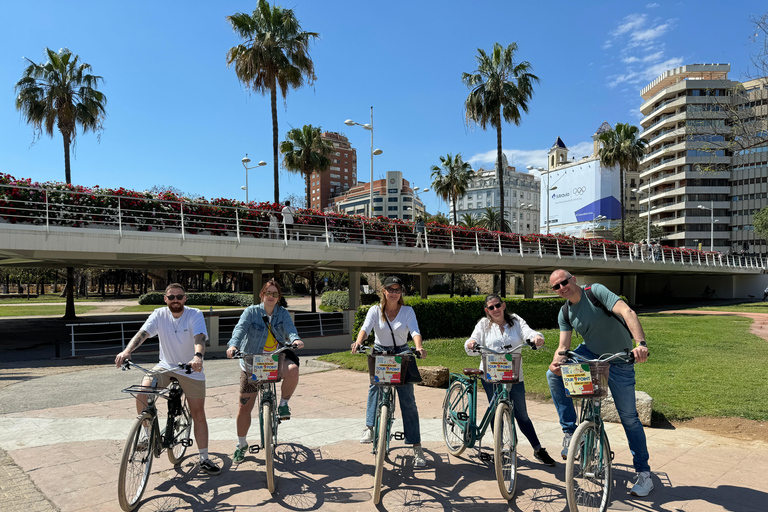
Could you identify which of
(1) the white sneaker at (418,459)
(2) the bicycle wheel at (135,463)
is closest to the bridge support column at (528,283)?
(1) the white sneaker at (418,459)

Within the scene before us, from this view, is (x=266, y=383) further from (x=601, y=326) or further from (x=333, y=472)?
(x=601, y=326)

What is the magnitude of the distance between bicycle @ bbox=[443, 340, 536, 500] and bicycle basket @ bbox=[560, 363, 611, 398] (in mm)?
640

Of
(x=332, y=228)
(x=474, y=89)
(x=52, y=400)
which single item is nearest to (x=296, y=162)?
(x=474, y=89)

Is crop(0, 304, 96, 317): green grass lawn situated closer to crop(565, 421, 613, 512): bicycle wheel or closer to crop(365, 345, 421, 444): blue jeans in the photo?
crop(365, 345, 421, 444): blue jeans

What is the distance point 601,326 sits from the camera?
166 inches

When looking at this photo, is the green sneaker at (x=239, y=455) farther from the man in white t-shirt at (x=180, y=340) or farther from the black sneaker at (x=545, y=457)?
the black sneaker at (x=545, y=457)

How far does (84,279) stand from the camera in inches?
2402

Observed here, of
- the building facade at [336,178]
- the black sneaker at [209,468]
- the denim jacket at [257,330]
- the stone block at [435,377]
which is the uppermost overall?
the building facade at [336,178]

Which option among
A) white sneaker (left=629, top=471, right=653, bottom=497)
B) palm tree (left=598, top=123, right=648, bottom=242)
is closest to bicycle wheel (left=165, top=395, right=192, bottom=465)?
white sneaker (left=629, top=471, right=653, bottom=497)

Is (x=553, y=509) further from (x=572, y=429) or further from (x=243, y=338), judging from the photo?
(x=243, y=338)

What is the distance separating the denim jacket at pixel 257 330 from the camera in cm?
507

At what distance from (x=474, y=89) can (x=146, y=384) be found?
30.3m

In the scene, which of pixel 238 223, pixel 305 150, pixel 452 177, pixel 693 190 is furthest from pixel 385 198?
pixel 238 223

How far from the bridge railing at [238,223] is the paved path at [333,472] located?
9019mm
